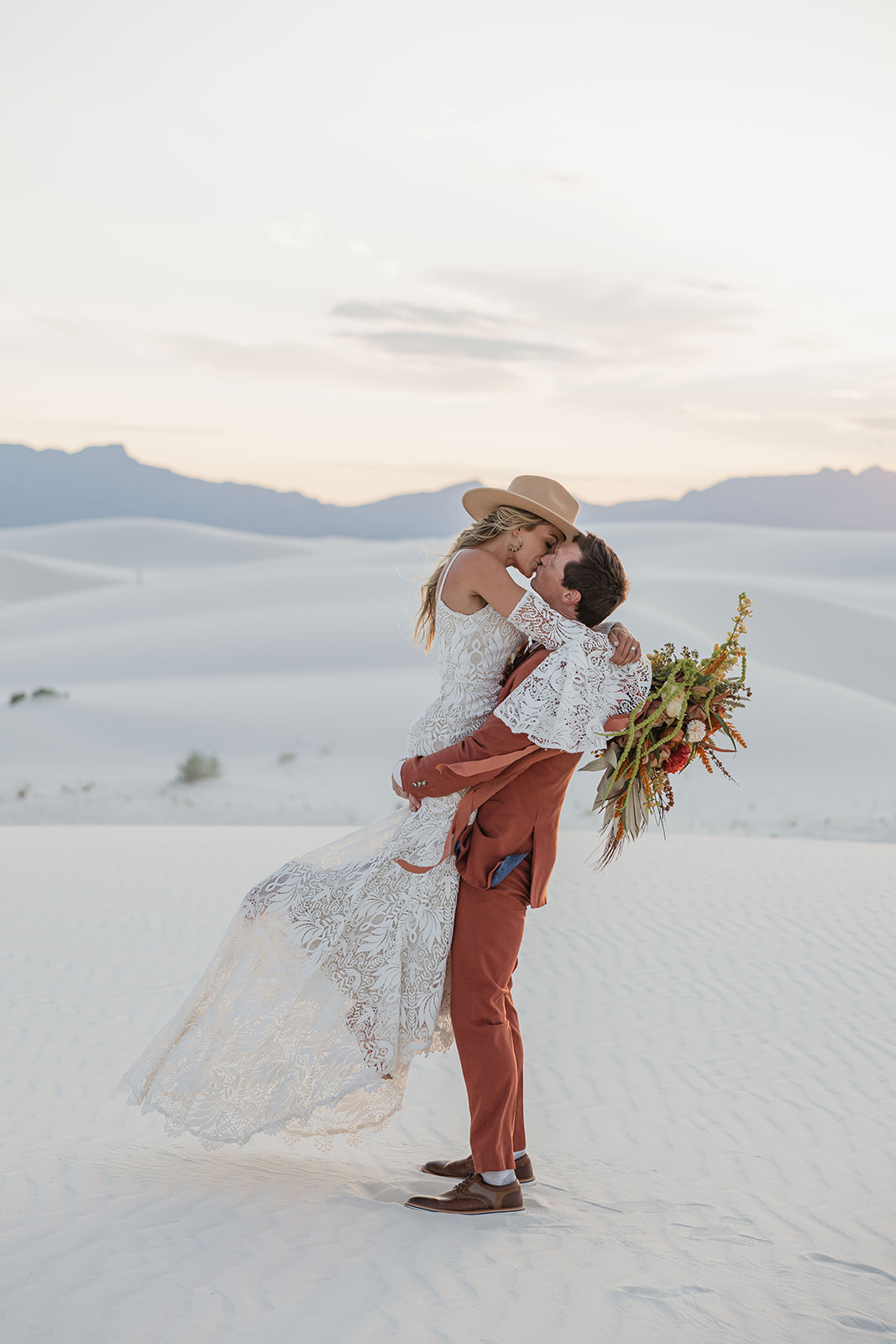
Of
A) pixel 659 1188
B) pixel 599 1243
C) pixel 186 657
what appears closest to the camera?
pixel 599 1243

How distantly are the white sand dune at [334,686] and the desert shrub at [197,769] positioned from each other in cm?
26

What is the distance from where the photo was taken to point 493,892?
3.72 meters

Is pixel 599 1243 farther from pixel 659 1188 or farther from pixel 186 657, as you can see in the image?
pixel 186 657

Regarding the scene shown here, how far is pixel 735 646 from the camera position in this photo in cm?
378

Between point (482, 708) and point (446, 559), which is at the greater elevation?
point (446, 559)

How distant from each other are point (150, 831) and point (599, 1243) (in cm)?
911

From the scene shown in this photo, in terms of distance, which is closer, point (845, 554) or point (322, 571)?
point (322, 571)

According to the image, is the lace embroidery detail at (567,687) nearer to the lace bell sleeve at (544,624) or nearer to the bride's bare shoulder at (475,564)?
the lace bell sleeve at (544,624)

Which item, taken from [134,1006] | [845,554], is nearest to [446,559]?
[134,1006]

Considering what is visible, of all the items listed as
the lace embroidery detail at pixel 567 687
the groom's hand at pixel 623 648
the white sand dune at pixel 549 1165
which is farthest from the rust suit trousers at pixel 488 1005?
the groom's hand at pixel 623 648

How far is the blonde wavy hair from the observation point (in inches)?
147

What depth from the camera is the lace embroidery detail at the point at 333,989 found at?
368cm

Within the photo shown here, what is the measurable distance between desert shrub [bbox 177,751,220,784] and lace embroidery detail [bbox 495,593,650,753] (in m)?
13.1

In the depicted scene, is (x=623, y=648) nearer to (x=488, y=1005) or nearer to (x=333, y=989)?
(x=488, y=1005)
